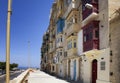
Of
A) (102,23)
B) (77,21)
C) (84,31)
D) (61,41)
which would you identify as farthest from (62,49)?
(102,23)

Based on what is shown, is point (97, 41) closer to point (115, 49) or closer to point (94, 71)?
point (94, 71)

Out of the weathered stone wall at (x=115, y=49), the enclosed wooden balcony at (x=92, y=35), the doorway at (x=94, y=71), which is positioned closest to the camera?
the weathered stone wall at (x=115, y=49)

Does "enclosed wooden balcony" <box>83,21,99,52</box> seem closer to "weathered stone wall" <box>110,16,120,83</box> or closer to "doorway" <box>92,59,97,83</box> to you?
"doorway" <box>92,59,97,83</box>

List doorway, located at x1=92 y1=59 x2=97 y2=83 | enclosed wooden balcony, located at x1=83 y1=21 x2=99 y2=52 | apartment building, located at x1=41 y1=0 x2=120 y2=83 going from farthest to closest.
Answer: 1. doorway, located at x1=92 y1=59 x2=97 y2=83
2. enclosed wooden balcony, located at x1=83 y1=21 x2=99 y2=52
3. apartment building, located at x1=41 y1=0 x2=120 y2=83

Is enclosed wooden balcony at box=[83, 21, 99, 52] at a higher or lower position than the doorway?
higher

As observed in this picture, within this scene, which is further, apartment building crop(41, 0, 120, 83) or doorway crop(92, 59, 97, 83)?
doorway crop(92, 59, 97, 83)

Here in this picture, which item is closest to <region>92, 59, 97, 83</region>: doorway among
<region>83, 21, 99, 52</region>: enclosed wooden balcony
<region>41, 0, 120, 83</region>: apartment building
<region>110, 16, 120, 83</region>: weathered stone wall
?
<region>41, 0, 120, 83</region>: apartment building

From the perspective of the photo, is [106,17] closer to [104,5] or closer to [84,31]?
[104,5]

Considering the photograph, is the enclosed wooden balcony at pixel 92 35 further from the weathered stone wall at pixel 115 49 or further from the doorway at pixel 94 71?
the weathered stone wall at pixel 115 49

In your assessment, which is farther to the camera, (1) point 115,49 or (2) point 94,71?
(2) point 94,71

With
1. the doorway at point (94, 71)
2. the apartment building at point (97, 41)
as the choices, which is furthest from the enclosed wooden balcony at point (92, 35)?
the doorway at point (94, 71)

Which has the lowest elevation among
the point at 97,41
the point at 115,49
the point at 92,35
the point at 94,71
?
the point at 94,71

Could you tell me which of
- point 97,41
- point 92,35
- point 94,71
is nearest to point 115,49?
point 97,41

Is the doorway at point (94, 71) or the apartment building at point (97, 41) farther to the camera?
the doorway at point (94, 71)
